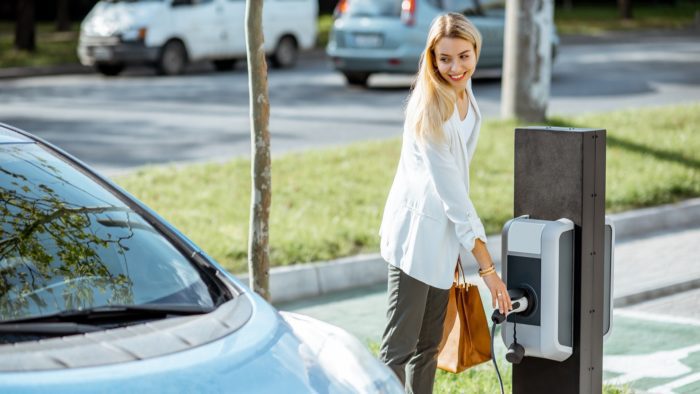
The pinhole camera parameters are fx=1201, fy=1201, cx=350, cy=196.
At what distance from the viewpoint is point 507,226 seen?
4.48 metres

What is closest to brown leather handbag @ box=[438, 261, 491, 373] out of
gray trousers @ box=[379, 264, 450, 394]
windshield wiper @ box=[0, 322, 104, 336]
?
gray trousers @ box=[379, 264, 450, 394]

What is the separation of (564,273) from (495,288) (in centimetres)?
32

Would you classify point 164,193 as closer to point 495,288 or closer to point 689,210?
point 689,210

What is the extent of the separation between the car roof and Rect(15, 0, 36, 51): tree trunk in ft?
73.8

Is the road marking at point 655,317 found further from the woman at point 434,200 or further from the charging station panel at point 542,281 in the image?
the woman at point 434,200

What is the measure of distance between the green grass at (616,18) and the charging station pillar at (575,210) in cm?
2915

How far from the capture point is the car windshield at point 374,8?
727 inches

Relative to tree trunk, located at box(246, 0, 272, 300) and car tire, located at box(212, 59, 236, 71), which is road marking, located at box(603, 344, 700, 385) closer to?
tree trunk, located at box(246, 0, 272, 300)

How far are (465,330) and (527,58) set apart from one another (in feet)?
26.9

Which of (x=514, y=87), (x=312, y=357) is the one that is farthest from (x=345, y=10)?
(x=312, y=357)

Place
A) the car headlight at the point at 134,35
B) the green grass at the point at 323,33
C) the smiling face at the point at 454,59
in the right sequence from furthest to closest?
1. the green grass at the point at 323,33
2. the car headlight at the point at 134,35
3. the smiling face at the point at 454,59

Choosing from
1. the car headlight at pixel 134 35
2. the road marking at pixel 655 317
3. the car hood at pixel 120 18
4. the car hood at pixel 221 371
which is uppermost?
the car hood at pixel 221 371

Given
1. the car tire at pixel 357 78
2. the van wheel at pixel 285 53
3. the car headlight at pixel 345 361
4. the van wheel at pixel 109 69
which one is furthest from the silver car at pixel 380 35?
the car headlight at pixel 345 361

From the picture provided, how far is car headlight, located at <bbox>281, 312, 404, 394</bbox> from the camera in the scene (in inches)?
130
